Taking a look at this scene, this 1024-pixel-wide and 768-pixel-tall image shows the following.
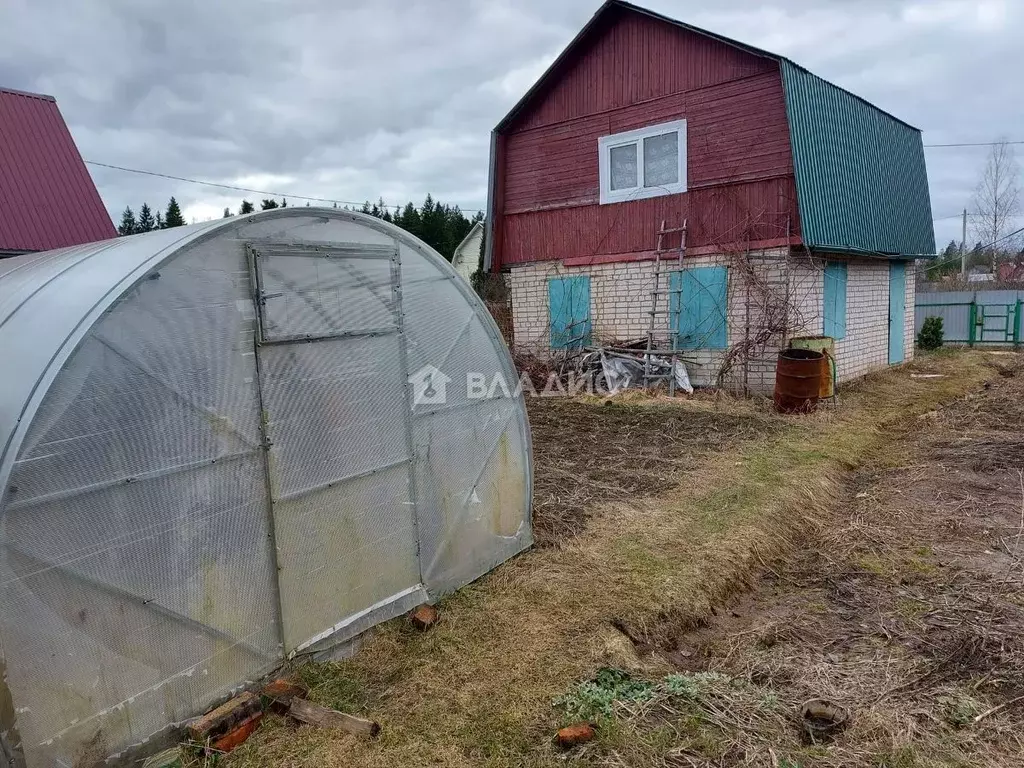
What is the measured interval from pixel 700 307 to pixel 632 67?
4.86 meters

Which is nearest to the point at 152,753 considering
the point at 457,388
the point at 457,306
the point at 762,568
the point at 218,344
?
the point at 218,344

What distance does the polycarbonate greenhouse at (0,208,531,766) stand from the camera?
2654 millimetres

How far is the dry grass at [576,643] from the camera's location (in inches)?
123

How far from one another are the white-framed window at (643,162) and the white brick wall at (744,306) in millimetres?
1410

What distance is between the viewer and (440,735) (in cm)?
325

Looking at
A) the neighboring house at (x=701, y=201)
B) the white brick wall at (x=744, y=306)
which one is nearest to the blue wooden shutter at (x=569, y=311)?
the neighboring house at (x=701, y=201)

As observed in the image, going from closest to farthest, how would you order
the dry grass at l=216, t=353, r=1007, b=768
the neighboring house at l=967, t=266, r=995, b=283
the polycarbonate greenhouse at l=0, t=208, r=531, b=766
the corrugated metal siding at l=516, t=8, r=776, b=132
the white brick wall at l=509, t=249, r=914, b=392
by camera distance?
the polycarbonate greenhouse at l=0, t=208, r=531, b=766
the dry grass at l=216, t=353, r=1007, b=768
the white brick wall at l=509, t=249, r=914, b=392
the corrugated metal siding at l=516, t=8, r=776, b=132
the neighboring house at l=967, t=266, r=995, b=283

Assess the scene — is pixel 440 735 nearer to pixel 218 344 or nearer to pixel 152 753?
pixel 152 753

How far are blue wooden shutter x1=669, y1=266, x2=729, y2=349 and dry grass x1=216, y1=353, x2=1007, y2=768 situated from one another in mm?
5355

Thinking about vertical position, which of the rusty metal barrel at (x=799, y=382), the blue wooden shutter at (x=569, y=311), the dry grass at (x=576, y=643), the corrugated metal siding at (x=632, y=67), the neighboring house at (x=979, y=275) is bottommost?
the dry grass at (x=576, y=643)

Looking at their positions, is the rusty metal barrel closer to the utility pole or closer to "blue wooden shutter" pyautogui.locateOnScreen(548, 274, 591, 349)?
"blue wooden shutter" pyautogui.locateOnScreen(548, 274, 591, 349)

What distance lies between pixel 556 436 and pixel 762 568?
4.52 m

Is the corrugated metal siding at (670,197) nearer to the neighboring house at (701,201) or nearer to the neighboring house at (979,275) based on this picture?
the neighboring house at (701,201)

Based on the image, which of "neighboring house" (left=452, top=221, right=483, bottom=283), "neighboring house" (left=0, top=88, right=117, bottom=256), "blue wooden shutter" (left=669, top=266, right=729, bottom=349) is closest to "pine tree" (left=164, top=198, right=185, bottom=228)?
"neighboring house" (left=452, top=221, right=483, bottom=283)
